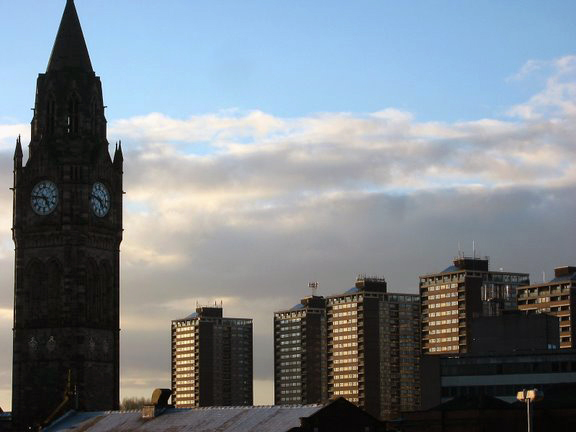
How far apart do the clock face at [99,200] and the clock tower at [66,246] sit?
109mm

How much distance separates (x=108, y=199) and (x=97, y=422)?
1164 inches

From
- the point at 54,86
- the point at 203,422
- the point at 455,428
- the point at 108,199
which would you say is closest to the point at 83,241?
the point at 108,199

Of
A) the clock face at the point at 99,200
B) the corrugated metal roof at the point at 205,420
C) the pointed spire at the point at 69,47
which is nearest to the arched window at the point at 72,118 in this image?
the pointed spire at the point at 69,47

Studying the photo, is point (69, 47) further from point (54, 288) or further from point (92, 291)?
point (92, 291)

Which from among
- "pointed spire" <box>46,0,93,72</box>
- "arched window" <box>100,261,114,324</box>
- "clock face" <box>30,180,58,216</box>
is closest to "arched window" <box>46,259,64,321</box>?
"arched window" <box>100,261,114,324</box>

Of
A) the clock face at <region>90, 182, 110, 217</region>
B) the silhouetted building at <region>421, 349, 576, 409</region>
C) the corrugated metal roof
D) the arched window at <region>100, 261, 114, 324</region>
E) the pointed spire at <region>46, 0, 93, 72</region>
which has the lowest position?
the corrugated metal roof

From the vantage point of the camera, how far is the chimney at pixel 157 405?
5502 inches

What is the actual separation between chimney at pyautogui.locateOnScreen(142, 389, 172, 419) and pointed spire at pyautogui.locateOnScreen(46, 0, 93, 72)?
134ft

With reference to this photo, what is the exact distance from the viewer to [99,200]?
163875 mm

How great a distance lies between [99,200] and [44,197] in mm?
5920

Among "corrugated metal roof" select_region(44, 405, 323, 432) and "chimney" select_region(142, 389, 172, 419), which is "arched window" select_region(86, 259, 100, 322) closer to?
"corrugated metal roof" select_region(44, 405, 323, 432)

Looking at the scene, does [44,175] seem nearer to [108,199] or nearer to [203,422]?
[108,199]

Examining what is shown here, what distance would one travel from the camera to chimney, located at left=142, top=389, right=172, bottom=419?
139750 mm

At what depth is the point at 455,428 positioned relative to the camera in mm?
142750
